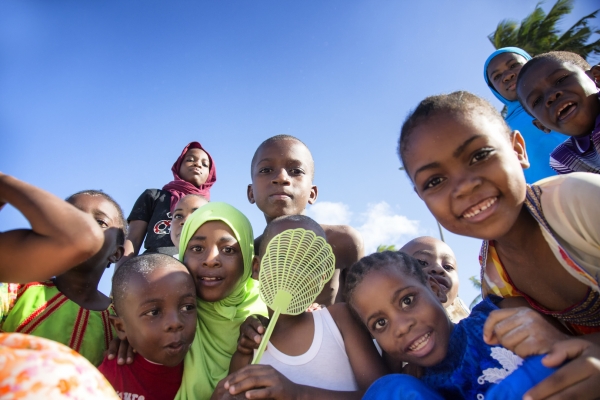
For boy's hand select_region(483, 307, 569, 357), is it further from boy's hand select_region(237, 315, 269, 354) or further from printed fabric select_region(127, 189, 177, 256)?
printed fabric select_region(127, 189, 177, 256)

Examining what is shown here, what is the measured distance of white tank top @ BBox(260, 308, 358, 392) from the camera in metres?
2.03

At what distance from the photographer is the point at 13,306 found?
230 cm

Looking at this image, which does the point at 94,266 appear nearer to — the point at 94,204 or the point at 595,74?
the point at 94,204

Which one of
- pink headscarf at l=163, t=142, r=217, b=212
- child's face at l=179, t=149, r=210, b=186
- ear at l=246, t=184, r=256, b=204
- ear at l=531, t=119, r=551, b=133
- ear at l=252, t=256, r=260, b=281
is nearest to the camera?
ear at l=252, t=256, r=260, b=281

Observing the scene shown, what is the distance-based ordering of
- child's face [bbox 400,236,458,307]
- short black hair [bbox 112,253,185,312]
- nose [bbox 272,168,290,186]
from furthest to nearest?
nose [bbox 272,168,290,186], child's face [bbox 400,236,458,307], short black hair [bbox 112,253,185,312]

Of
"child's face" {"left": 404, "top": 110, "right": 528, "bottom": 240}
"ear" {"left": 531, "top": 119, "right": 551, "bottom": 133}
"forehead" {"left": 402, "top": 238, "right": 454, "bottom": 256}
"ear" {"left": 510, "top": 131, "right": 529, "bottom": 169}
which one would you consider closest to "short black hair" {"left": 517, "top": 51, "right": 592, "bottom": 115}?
"ear" {"left": 531, "top": 119, "right": 551, "bottom": 133}

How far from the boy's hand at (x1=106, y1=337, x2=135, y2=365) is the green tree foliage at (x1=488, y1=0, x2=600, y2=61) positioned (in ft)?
46.2

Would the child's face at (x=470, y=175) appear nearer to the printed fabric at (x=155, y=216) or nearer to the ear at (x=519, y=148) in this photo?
the ear at (x=519, y=148)

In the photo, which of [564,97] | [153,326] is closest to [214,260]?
[153,326]

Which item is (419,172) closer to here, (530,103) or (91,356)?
(530,103)

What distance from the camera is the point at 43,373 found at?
38.5 inches

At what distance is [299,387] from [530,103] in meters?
2.67

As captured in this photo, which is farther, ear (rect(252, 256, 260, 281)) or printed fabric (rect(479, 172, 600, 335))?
ear (rect(252, 256, 260, 281))

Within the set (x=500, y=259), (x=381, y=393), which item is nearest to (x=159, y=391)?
(x=381, y=393)
